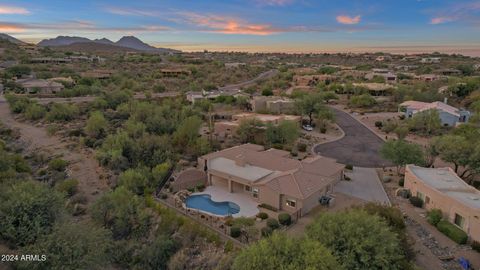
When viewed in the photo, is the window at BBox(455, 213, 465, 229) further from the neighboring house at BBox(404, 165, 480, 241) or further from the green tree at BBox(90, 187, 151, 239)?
the green tree at BBox(90, 187, 151, 239)

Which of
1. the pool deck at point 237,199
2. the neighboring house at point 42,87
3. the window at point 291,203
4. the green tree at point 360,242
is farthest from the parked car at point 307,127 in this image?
the neighboring house at point 42,87

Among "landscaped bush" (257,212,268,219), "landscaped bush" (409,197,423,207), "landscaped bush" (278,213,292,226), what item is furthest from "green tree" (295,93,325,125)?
"landscaped bush" (278,213,292,226)

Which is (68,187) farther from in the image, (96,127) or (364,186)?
(364,186)

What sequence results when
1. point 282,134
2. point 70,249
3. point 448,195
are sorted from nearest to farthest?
point 70,249
point 448,195
point 282,134

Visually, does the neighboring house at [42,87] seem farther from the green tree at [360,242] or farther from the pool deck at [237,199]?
the green tree at [360,242]

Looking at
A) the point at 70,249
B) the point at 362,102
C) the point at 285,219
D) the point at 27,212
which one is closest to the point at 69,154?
the point at 27,212

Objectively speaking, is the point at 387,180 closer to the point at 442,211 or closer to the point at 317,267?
the point at 442,211
